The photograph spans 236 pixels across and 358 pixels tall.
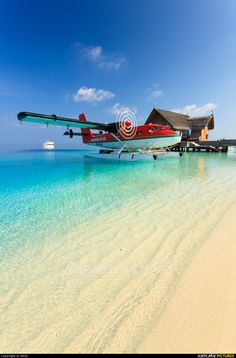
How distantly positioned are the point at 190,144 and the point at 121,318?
28.2 metres

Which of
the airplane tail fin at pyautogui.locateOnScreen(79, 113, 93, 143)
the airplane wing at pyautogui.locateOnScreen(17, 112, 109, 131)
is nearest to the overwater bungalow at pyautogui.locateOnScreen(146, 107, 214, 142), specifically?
the airplane tail fin at pyautogui.locateOnScreen(79, 113, 93, 143)

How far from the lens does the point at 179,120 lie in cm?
2780

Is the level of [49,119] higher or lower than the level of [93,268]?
higher

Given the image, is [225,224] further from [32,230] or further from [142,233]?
[32,230]

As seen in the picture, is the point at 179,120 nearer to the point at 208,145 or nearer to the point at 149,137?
the point at 208,145

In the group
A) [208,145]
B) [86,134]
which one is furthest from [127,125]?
[208,145]

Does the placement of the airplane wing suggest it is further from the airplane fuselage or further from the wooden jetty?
the wooden jetty

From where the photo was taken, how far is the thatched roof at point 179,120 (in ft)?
85.1

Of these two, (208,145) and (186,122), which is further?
(186,122)

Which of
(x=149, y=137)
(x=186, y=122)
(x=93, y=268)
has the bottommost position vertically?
(x=93, y=268)

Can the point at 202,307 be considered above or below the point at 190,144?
below

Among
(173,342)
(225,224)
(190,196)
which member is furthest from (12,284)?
(190,196)

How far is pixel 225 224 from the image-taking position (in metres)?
2.91

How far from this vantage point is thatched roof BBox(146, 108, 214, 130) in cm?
2594
